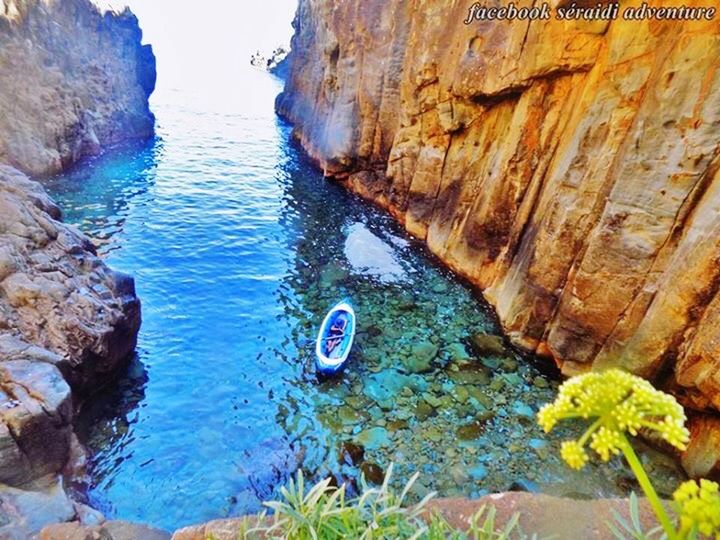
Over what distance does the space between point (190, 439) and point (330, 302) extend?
19.6 feet

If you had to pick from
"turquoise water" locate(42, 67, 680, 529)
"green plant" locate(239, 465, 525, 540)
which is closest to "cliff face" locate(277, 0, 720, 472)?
"turquoise water" locate(42, 67, 680, 529)

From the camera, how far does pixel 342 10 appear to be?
74.8 ft

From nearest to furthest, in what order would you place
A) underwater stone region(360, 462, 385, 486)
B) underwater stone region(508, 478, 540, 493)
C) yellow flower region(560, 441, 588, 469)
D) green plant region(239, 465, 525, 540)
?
yellow flower region(560, 441, 588, 469), green plant region(239, 465, 525, 540), underwater stone region(508, 478, 540, 493), underwater stone region(360, 462, 385, 486)

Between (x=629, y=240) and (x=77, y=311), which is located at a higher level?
(x=629, y=240)

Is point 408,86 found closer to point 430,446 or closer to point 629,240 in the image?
point 629,240

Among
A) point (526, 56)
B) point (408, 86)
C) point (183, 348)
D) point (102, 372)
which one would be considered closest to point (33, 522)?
point (102, 372)

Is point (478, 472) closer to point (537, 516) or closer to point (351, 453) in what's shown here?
point (351, 453)

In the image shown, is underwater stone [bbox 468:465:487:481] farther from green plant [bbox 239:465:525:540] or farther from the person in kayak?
green plant [bbox 239:465:525:540]

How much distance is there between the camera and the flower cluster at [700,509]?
5.18ft

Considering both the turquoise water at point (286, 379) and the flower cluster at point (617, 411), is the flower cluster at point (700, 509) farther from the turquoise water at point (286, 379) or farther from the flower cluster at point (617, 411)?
the turquoise water at point (286, 379)

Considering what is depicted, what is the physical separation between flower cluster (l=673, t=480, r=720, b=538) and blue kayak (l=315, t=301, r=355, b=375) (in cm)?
873

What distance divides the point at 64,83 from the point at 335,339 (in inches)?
925

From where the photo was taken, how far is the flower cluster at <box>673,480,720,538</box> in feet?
5.18

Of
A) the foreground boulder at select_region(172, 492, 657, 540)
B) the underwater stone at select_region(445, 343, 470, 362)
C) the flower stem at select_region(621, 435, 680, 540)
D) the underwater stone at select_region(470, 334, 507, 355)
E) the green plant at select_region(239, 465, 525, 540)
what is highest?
the flower stem at select_region(621, 435, 680, 540)
